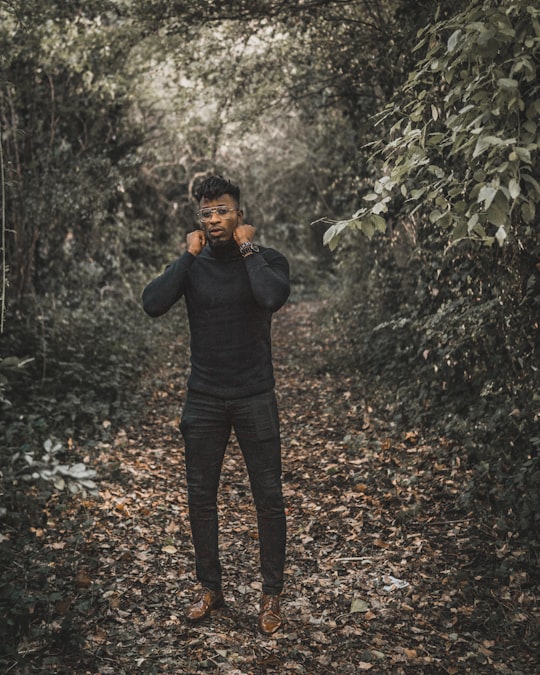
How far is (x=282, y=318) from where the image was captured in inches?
641

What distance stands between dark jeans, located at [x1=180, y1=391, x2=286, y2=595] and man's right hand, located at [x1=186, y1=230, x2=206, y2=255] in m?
0.79

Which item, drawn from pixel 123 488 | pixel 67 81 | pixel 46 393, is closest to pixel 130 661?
pixel 123 488

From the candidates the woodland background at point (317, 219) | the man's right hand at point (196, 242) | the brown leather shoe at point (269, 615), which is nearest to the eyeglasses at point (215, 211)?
the man's right hand at point (196, 242)

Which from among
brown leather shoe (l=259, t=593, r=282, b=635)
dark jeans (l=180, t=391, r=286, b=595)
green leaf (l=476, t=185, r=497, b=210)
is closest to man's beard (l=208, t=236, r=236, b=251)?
dark jeans (l=180, t=391, r=286, b=595)

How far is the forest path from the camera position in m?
3.73

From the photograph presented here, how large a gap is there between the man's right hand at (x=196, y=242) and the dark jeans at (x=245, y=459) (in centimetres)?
79

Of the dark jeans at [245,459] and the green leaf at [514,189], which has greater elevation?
the green leaf at [514,189]

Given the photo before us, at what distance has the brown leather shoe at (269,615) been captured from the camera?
3.92 m

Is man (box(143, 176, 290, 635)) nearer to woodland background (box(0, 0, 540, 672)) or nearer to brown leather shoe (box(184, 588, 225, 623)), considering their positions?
brown leather shoe (box(184, 588, 225, 623))

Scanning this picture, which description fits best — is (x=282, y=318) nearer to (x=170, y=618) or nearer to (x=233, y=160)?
(x=233, y=160)

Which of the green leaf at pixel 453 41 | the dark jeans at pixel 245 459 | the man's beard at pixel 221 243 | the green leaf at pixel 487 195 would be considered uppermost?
the green leaf at pixel 453 41

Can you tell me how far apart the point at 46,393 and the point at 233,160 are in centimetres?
1176

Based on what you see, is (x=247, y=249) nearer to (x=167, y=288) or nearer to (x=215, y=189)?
(x=215, y=189)

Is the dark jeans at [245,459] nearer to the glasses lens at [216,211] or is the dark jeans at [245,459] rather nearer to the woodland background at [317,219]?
the woodland background at [317,219]
